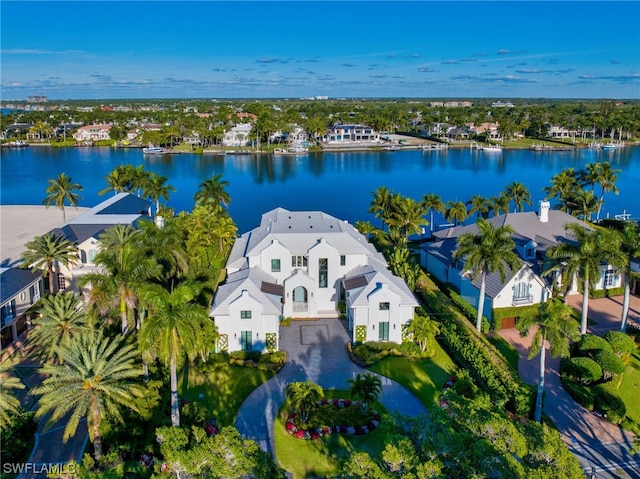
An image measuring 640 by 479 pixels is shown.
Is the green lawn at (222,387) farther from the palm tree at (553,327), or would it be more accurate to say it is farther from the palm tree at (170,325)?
the palm tree at (553,327)

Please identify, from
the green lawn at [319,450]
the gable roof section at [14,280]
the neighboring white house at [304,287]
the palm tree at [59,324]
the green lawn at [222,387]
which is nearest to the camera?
the green lawn at [319,450]

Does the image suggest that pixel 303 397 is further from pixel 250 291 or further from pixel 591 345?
pixel 591 345

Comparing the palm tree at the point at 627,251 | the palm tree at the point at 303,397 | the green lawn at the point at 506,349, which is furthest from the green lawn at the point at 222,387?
the palm tree at the point at 627,251

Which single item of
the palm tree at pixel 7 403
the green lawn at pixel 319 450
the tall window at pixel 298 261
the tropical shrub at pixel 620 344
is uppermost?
the tall window at pixel 298 261

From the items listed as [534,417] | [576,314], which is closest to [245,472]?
[534,417]

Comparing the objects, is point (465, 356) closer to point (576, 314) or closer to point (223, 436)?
point (576, 314)

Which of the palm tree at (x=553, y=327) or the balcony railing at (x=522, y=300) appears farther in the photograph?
the balcony railing at (x=522, y=300)

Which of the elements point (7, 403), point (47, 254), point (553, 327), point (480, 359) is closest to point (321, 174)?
point (47, 254)
